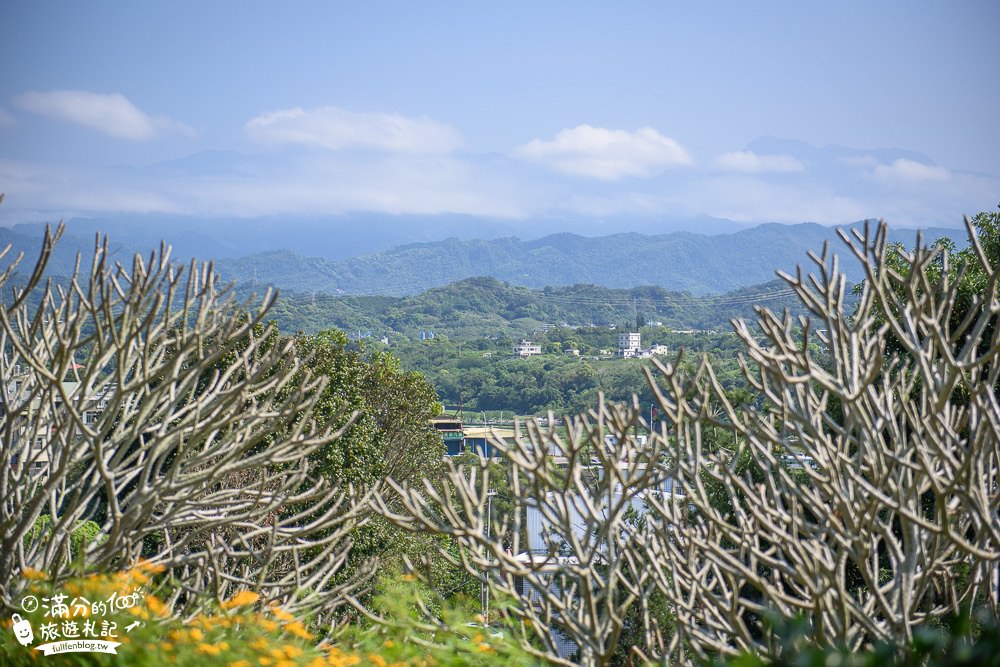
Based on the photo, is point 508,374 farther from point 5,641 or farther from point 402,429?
point 5,641

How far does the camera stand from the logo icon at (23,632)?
3615 mm

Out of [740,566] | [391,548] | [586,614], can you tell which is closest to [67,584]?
[586,614]

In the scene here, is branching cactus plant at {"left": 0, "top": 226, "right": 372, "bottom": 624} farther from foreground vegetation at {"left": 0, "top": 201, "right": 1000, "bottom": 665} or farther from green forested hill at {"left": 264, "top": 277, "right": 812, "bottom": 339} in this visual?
green forested hill at {"left": 264, "top": 277, "right": 812, "bottom": 339}

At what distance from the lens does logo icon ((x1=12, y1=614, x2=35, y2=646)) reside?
142 inches

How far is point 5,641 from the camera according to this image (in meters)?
3.67

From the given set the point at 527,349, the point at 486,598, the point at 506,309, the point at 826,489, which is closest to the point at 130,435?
the point at 826,489

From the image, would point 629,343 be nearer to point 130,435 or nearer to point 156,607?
point 130,435

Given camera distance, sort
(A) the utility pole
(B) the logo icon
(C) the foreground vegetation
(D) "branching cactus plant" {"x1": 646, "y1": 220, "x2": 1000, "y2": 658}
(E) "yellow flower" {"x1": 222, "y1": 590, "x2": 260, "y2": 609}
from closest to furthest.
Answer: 1. (D) "branching cactus plant" {"x1": 646, "y1": 220, "x2": 1000, "y2": 658}
2. (C) the foreground vegetation
3. (B) the logo icon
4. (E) "yellow flower" {"x1": 222, "y1": 590, "x2": 260, "y2": 609}
5. (A) the utility pole

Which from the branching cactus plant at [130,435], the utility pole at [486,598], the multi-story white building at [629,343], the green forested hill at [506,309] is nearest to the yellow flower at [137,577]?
the branching cactus plant at [130,435]

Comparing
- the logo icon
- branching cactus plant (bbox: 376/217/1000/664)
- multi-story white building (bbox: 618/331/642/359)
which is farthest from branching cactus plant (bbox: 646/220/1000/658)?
multi-story white building (bbox: 618/331/642/359)

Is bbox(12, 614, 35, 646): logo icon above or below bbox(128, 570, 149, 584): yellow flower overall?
below

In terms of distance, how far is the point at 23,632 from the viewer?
366 centimetres

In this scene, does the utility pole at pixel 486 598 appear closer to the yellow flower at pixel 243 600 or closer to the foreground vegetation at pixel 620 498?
the foreground vegetation at pixel 620 498

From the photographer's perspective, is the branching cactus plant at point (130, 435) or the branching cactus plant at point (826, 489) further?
the branching cactus plant at point (130, 435)
